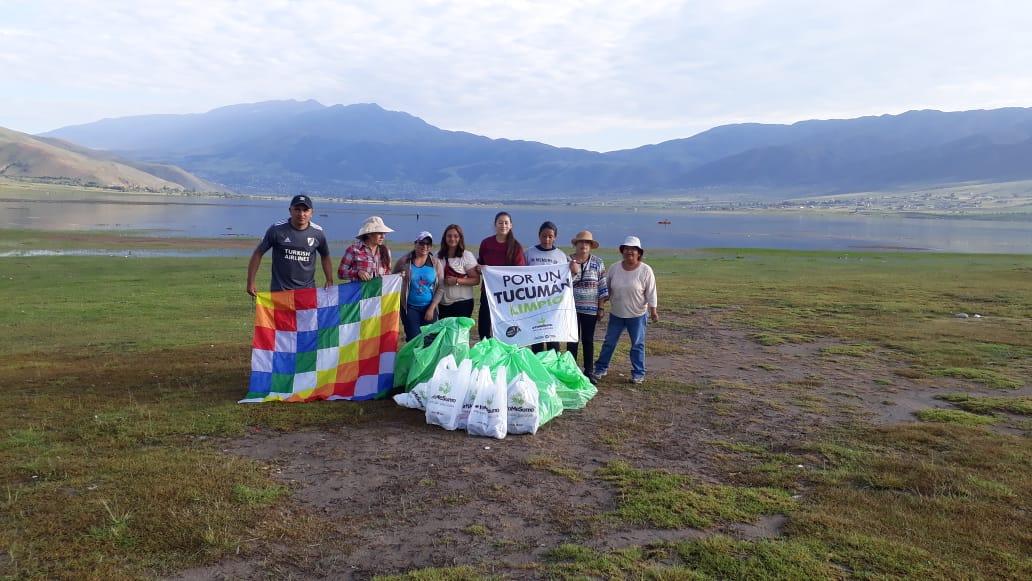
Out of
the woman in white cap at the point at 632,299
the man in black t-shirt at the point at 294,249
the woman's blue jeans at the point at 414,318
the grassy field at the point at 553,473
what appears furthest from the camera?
the woman in white cap at the point at 632,299

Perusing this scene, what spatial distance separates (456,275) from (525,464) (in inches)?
122

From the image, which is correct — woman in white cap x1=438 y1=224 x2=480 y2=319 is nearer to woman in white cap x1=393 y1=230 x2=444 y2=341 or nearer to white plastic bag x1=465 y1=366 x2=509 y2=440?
woman in white cap x1=393 y1=230 x2=444 y2=341

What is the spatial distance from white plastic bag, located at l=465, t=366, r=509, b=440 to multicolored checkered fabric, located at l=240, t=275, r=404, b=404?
5.42 feet

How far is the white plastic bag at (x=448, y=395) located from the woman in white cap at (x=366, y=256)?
1908mm

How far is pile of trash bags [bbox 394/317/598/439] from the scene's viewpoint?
21.4ft

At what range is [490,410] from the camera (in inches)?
254

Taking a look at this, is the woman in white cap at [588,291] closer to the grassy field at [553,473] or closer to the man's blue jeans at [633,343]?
the man's blue jeans at [633,343]

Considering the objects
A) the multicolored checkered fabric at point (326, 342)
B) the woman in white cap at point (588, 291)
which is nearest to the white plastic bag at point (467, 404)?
the multicolored checkered fabric at point (326, 342)

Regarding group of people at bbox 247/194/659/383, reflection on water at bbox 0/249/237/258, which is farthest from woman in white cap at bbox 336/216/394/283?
reflection on water at bbox 0/249/237/258

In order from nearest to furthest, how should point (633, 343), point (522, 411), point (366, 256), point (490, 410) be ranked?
point (490, 410)
point (522, 411)
point (366, 256)
point (633, 343)

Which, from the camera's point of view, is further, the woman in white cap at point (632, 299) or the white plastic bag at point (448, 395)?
the woman in white cap at point (632, 299)

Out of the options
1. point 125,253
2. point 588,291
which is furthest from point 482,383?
point 125,253

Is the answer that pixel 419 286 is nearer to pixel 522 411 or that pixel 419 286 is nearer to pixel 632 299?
pixel 522 411

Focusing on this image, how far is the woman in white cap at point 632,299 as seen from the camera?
864 cm
